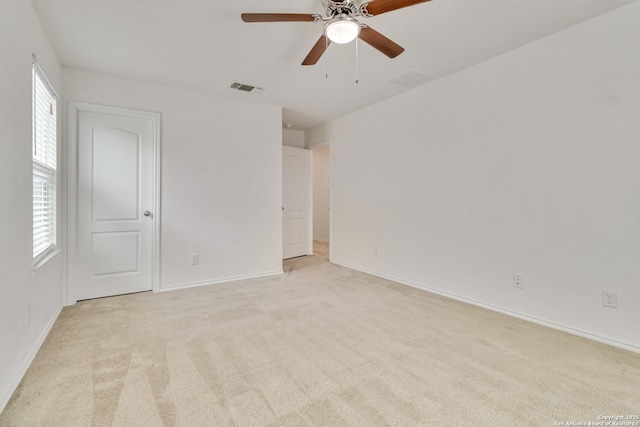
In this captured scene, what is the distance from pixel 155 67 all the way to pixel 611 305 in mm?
4489

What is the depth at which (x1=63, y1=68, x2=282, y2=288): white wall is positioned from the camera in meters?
3.45

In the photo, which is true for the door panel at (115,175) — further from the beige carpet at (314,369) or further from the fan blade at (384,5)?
the fan blade at (384,5)

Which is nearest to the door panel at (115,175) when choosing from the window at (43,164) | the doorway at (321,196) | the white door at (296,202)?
the window at (43,164)

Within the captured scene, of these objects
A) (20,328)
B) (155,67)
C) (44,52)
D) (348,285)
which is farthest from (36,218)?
(348,285)

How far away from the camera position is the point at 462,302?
3141 millimetres

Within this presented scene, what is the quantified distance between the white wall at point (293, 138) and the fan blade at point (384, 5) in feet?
13.2

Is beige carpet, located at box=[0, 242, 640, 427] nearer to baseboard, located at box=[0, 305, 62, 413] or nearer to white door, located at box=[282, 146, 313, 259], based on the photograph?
baseboard, located at box=[0, 305, 62, 413]

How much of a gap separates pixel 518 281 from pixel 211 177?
3566 mm

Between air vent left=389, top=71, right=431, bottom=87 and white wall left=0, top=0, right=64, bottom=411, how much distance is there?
10.1 feet

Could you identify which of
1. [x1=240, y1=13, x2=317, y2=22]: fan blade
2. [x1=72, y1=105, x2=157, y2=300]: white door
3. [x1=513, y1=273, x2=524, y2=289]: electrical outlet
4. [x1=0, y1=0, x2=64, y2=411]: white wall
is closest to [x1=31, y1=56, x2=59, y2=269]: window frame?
[x1=0, y1=0, x2=64, y2=411]: white wall

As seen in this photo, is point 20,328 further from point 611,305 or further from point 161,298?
point 611,305

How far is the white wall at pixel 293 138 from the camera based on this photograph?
18.7 ft

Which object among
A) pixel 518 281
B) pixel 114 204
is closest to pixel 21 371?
pixel 114 204

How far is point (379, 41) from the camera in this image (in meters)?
2.05
